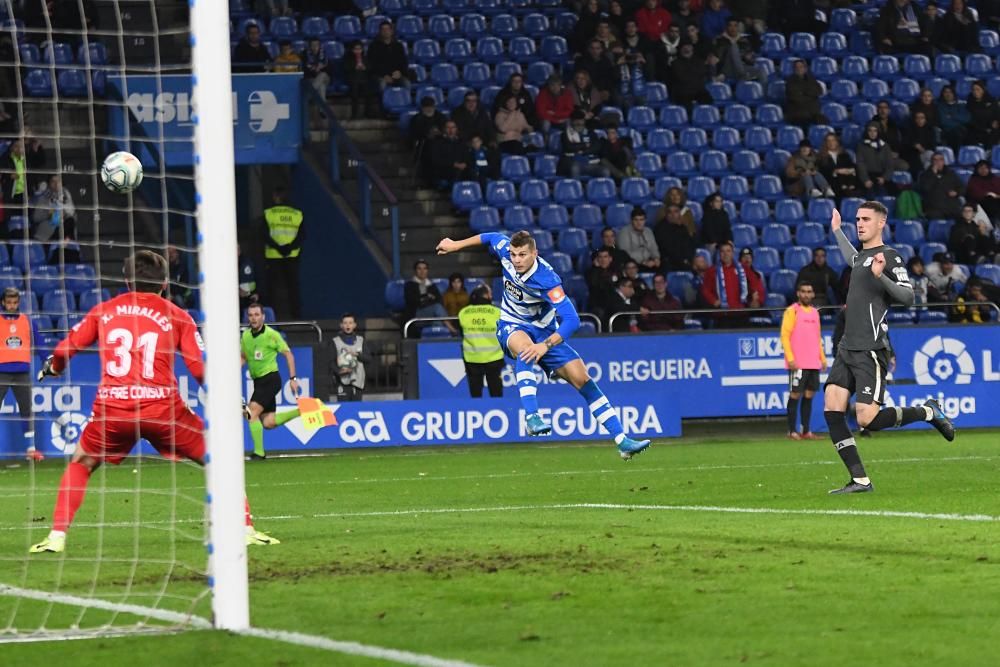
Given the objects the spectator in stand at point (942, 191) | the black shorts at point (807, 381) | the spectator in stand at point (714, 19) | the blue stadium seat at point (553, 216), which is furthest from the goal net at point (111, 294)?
the spectator in stand at point (942, 191)

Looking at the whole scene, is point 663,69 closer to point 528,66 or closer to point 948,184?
point 528,66

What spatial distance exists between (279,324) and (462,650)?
59.5 ft

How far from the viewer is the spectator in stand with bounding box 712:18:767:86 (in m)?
30.7

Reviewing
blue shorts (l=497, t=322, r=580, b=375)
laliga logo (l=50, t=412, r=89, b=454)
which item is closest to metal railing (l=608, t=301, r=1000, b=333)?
laliga logo (l=50, t=412, r=89, b=454)

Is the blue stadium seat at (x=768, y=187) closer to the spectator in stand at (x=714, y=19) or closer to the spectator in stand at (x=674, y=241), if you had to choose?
the spectator in stand at (x=674, y=241)

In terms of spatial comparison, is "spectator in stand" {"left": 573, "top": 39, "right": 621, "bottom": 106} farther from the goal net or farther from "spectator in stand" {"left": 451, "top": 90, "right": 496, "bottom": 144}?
the goal net

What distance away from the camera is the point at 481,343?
→ 24156 mm

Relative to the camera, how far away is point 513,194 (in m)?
27.6

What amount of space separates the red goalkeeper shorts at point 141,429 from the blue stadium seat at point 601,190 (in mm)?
18094

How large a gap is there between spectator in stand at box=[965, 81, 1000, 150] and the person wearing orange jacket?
56.1 ft

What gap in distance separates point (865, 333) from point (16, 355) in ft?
39.0

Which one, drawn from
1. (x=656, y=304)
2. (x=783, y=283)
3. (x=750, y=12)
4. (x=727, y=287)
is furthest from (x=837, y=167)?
(x=656, y=304)

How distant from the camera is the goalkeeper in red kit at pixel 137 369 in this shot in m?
10.1

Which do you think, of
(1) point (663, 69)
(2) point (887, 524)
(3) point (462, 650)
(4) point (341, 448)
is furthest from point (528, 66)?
(3) point (462, 650)
